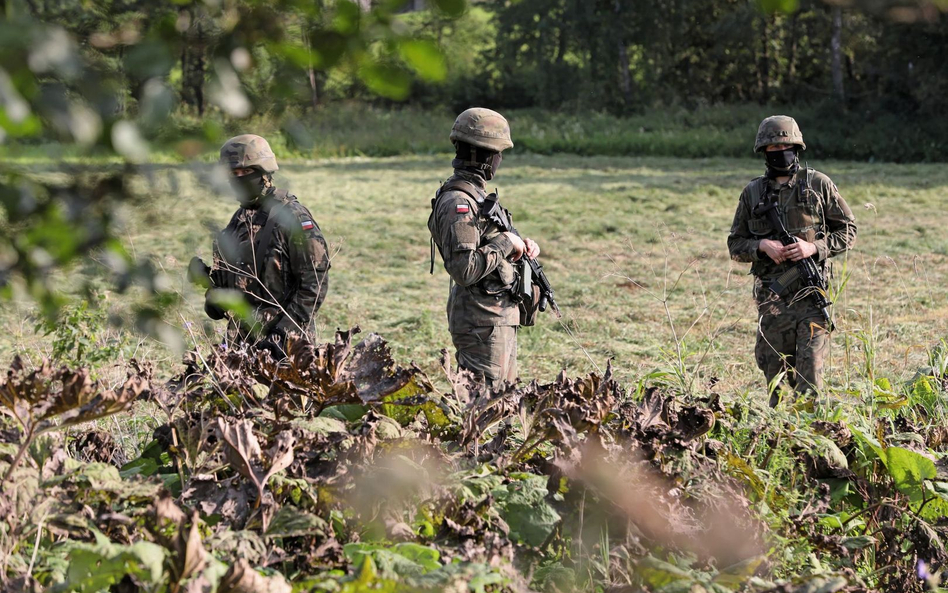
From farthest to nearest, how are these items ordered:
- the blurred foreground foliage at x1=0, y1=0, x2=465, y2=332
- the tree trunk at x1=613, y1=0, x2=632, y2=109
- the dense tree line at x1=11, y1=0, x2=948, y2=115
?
the tree trunk at x1=613, y1=0, x2=632, y2=109 → the dense tree line at x1=11, y1=0, x2=948, y2=115 → the blurred foreground foliage at x1=0, y1=0, x2=465, y2=332

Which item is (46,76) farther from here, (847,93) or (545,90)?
(545,90)

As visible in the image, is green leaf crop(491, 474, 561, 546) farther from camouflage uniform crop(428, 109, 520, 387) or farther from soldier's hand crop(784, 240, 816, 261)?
soldier's hand crop(784, 240, 816, 261)

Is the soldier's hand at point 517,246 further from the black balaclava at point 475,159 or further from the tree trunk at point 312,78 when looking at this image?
the tree trunk at point 312,78

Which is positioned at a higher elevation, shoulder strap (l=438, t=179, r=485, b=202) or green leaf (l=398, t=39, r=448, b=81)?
green leaf (l=398, t=39, r=448, b=81)

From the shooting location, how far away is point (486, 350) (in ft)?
15.4

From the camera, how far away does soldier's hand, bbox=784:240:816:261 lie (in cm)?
520

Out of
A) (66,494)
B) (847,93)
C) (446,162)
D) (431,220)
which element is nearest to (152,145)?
(66,494)

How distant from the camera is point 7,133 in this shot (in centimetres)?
116

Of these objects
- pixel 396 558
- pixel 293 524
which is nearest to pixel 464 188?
pixel 293 524

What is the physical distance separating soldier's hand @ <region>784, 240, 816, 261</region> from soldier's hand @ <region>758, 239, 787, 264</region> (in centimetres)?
2

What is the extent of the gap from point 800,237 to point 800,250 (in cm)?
18

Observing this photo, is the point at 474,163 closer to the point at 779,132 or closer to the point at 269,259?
the point at 269,259

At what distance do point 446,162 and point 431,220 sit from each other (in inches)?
790

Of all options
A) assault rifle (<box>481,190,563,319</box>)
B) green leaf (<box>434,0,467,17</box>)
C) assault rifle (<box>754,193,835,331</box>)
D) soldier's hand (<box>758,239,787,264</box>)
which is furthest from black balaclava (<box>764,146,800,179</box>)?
green leaf (<box>434,0,467,17</box>)
